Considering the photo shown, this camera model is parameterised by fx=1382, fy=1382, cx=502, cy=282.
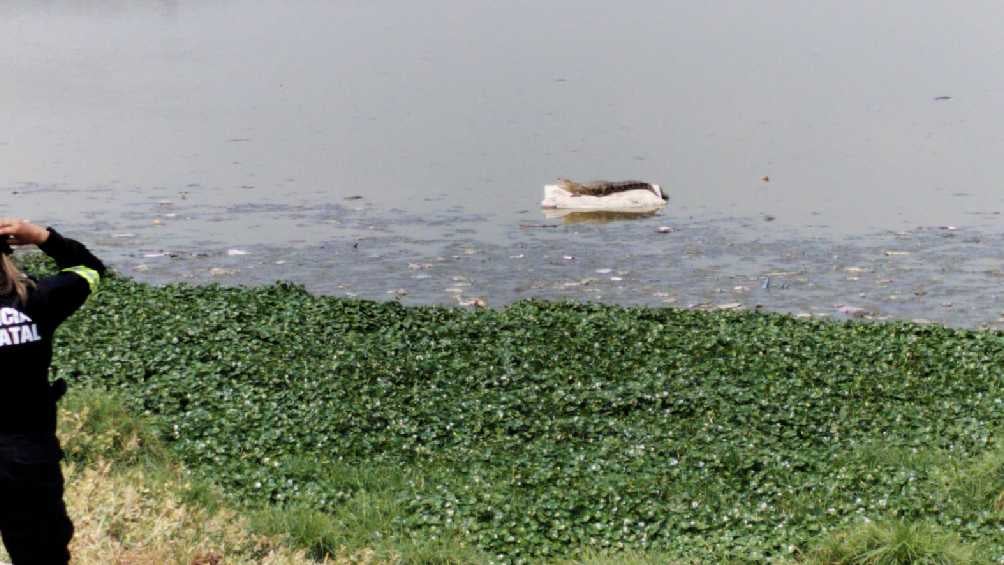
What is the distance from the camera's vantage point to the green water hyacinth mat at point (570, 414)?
6.80 meters

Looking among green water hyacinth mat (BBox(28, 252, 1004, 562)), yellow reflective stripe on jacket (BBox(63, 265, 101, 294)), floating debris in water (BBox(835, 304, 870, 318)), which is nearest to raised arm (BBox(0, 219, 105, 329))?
yellow reflective stripe on jacket (BBox(63, 265, 101, 294))

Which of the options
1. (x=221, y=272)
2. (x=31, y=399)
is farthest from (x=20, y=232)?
(x=221, y=272)

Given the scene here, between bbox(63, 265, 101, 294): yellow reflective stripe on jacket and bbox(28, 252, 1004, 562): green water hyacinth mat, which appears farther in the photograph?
bbox(28, 252, 1004, 562): green water hyacinth mat

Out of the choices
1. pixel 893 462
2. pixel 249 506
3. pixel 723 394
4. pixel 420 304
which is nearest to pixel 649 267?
pixel 420 304

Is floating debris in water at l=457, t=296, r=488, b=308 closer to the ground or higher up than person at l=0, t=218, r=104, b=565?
closer to the ground

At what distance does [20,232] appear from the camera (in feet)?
15.0

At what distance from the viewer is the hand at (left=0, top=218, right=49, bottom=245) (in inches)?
179

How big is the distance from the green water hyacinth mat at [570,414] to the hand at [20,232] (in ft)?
8.38

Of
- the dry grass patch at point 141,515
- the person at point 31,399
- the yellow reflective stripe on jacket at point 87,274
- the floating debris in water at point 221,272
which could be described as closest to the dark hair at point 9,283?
the person at point 31,399

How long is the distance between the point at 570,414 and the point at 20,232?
4451 mm

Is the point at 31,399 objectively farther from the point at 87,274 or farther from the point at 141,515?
the point at 141,515

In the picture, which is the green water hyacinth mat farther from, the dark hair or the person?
the dark hair

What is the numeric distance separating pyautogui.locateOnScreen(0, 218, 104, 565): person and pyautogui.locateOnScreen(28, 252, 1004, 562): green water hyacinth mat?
2122 millimetres

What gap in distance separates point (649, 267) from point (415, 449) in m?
6.45
